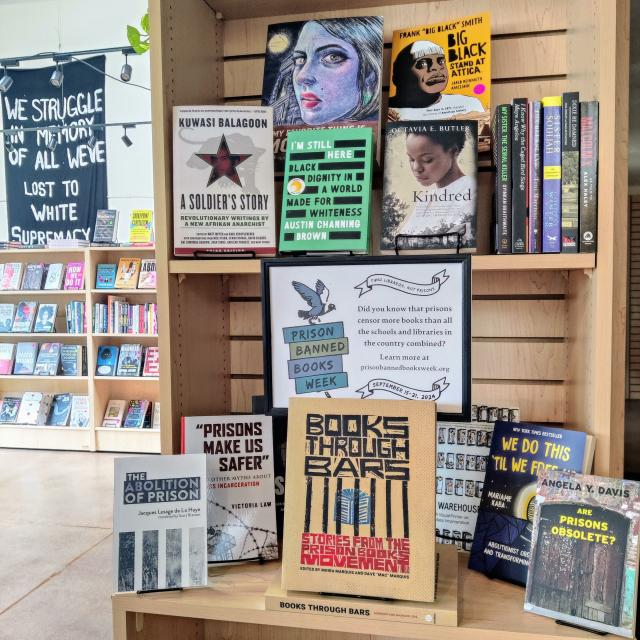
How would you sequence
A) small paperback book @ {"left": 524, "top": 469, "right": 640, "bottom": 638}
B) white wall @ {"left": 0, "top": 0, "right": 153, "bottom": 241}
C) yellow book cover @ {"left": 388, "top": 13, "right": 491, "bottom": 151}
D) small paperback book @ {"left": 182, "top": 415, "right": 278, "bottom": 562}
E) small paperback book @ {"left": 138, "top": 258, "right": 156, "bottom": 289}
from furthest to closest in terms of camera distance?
white wall @ {"left": 0, "top": 0, "right": 153, "bottom": 241} → small paperback book @ {"left": 138, "top": 258, "right": 156, "bottom": 289} → yellow book cover @ {"left": 388, "top": 13, "right": 491, "bottom": 151} → small paperback book @ {"left": 182, "top": 415, "right": 278, "bottom": 562} → small paperback book @ {"left": 524, "top": 469, "right": 640, "bottom": 638}

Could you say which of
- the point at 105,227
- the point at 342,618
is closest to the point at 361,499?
the point at 342,618

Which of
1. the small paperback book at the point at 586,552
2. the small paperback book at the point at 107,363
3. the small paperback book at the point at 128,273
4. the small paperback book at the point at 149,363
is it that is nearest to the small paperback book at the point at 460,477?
the small paperback book at the point at 586,552

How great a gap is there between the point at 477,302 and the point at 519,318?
112 mm

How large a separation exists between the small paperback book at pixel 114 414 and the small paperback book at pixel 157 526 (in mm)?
4986

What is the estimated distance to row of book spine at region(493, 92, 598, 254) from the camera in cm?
122

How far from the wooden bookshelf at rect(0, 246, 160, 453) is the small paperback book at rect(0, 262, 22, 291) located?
7 cm

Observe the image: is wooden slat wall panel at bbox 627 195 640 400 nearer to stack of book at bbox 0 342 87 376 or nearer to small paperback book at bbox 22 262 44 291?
stack of book at bbox 0 342 87 376

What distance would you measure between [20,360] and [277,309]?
550 centimetres

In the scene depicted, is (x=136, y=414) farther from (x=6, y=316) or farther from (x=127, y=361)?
(x=6, y=316)

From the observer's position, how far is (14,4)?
703 cm

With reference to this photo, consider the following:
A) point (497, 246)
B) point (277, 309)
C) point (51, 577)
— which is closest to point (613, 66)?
point (497, 246)

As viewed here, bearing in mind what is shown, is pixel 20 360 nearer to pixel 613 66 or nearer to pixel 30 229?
pixel 30 229

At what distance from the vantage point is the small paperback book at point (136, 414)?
19.4 ft

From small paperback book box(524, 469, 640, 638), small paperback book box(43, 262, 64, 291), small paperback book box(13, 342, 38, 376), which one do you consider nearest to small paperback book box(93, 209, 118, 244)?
small paperback book box(43, 262, 64, 291)
